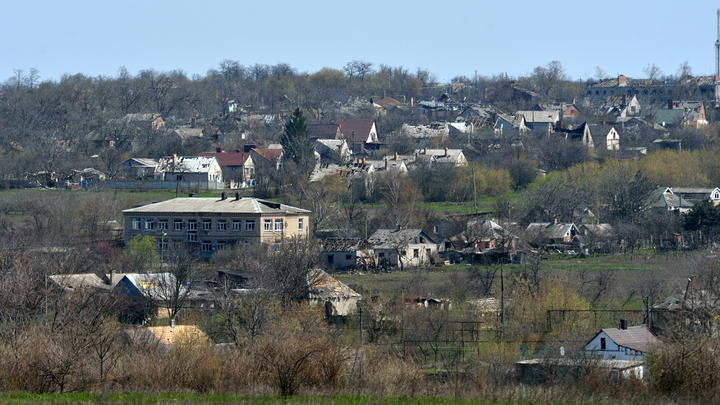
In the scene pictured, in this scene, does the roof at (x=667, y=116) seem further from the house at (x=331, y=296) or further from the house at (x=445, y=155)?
the house at (x=331, y=296)

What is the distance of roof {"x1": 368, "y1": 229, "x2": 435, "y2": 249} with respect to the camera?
1735 inches

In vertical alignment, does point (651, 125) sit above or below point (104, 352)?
above

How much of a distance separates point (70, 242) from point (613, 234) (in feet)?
82.7

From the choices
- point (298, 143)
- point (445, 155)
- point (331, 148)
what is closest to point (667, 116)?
point (445, 155)

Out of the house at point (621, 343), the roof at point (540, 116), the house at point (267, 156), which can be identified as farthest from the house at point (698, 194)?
the house at point (621, 343)

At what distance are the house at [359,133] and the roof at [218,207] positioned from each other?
2462 cm

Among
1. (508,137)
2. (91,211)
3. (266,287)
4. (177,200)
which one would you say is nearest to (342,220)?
(177,200)

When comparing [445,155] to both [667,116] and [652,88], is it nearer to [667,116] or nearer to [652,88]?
[667,116]

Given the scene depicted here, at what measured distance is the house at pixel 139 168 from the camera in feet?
206

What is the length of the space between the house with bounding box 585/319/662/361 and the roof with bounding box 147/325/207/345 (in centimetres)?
1004

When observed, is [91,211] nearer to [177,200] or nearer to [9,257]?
[177,200]

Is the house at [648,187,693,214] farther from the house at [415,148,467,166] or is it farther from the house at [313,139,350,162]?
the house at [313,139,350,162]

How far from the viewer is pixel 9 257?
1479 inches

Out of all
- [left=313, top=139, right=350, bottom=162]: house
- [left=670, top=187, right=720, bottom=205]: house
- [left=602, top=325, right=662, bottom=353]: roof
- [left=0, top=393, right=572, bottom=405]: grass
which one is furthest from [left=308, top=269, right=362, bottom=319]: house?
[left=313, top=139, right=350, bottom=162]: house
